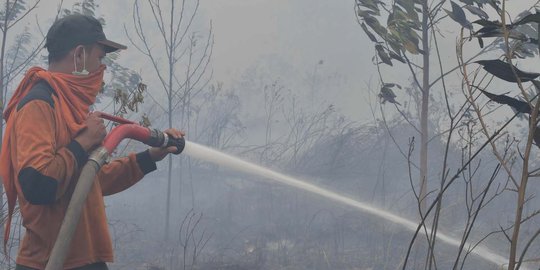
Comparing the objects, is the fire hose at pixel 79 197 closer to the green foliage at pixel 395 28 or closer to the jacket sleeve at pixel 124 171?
the jacket sleeve at pixel 124 171

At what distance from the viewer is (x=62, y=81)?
2076 millimetres

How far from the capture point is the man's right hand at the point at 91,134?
202cm

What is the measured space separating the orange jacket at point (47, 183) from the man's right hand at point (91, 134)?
3cm

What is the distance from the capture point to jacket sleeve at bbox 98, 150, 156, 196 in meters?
2.53

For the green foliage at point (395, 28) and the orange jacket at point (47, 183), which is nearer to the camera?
the orange jacket at point (47, 183)

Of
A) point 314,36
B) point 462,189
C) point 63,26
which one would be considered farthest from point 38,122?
point 314,36

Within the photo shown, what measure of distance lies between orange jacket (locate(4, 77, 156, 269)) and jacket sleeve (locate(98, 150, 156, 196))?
308 millimetres

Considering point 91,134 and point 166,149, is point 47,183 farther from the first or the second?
point 166,149

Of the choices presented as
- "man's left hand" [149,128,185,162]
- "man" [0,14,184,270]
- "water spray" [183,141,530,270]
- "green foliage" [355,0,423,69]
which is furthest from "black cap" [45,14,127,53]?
"green foliage" [355,0,423,69]

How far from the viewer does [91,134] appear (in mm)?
2047

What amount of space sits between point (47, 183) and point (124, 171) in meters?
0.68

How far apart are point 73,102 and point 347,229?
6.56m

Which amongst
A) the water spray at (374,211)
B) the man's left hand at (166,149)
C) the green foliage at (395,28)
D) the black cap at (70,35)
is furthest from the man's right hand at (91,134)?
the green foliage at (395,28)

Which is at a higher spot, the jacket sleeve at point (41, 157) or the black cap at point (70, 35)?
the black cap at point (70, 35)
